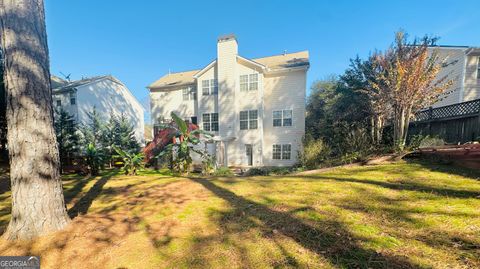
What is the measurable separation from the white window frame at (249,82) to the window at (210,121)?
133 inches

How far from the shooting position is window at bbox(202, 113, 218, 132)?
666 inches

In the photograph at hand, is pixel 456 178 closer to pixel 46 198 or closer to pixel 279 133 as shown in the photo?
pixel 46 198

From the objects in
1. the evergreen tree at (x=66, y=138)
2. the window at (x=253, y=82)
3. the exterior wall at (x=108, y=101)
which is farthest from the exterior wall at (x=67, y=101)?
the window at (x=253, y=82)

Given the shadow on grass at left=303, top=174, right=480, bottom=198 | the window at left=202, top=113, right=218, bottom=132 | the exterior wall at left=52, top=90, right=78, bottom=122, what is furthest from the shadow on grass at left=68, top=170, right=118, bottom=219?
the exterior wall at left=52, top=90, right=78, bottom=122

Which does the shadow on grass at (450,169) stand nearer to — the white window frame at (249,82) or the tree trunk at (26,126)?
the tree trunk at (26,126)

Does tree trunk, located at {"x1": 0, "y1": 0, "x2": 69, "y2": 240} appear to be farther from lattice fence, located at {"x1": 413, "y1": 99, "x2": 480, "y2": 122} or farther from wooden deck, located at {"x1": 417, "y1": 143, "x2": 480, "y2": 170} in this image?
lattice fence, located at {"x1": 413, "y1": 99, "x2": 480, "y2": 122}

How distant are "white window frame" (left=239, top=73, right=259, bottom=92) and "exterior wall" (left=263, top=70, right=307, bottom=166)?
3.31 ft

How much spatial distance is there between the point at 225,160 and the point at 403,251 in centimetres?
1411

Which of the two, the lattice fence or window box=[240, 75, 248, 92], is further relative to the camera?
window box=[240, 75, 248, 92]

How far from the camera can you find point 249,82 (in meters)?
16.0

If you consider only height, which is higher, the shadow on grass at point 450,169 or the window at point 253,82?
the window at point 253,82

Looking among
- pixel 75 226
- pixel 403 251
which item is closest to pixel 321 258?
pixel 403 251

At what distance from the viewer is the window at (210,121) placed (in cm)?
1691

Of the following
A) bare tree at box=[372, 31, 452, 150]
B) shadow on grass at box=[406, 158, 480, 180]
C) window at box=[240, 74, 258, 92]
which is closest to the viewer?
shadow on grass at box=[406, 158, 480, 180]
